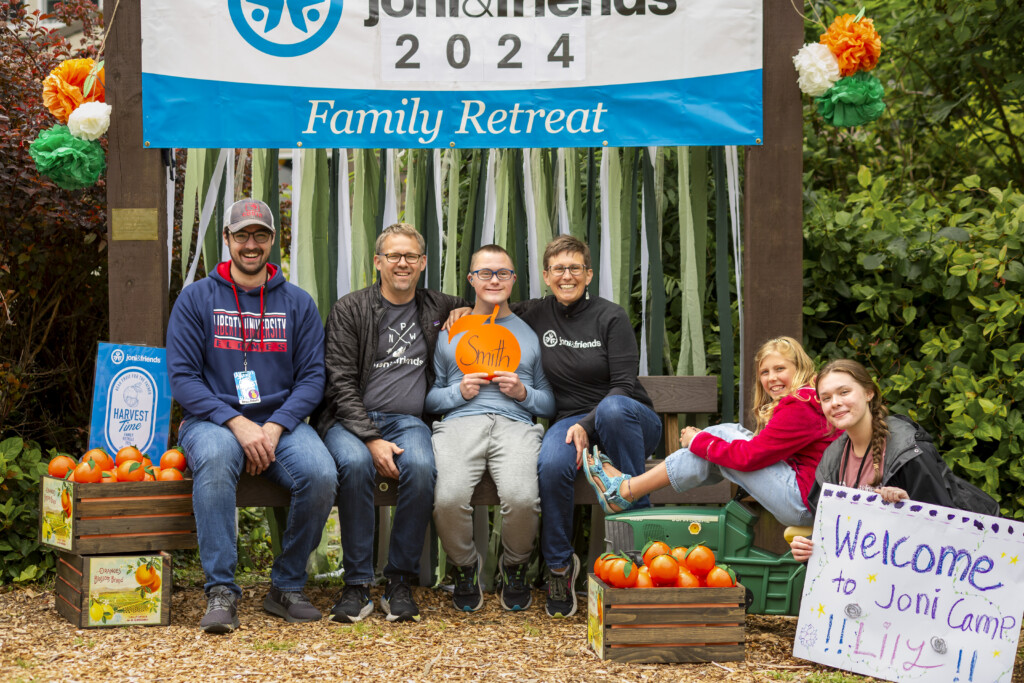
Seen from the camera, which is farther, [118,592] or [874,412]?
[118,592]

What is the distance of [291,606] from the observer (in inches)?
145

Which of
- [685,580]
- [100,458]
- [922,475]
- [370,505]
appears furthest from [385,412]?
[922,475]

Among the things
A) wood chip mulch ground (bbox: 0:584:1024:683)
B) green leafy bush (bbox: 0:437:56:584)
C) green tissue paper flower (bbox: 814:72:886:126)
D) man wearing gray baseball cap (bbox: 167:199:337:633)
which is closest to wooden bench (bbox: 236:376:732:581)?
man wearing gray baseball cap (bbox: 167:199:337:633)

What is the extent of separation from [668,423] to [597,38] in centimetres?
169

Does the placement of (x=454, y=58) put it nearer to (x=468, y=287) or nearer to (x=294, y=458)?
(x=468, y=287)

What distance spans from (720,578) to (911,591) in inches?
22.4

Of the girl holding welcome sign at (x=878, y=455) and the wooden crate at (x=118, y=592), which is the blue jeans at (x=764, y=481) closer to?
the girl holding welcome sign at (x=878, y=455)

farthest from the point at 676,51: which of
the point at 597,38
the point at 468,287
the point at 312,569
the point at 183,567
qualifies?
the point at 183,567

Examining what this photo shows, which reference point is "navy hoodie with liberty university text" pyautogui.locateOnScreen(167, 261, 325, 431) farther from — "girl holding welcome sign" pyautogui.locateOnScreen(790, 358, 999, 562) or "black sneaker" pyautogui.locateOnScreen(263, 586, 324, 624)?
"girl holding welcome sign" pyautogui.locateOnScreen(790, 358, 999, 562)

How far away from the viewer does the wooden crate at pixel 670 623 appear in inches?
122

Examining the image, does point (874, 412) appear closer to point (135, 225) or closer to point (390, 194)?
point (390, 194)

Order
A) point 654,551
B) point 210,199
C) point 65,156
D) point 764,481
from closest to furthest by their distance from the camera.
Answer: point 654,551 < point 764,481 < point 65,156 < point 210,199

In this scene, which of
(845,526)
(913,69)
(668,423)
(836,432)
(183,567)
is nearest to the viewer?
(845,526)

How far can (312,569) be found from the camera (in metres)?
4.42
